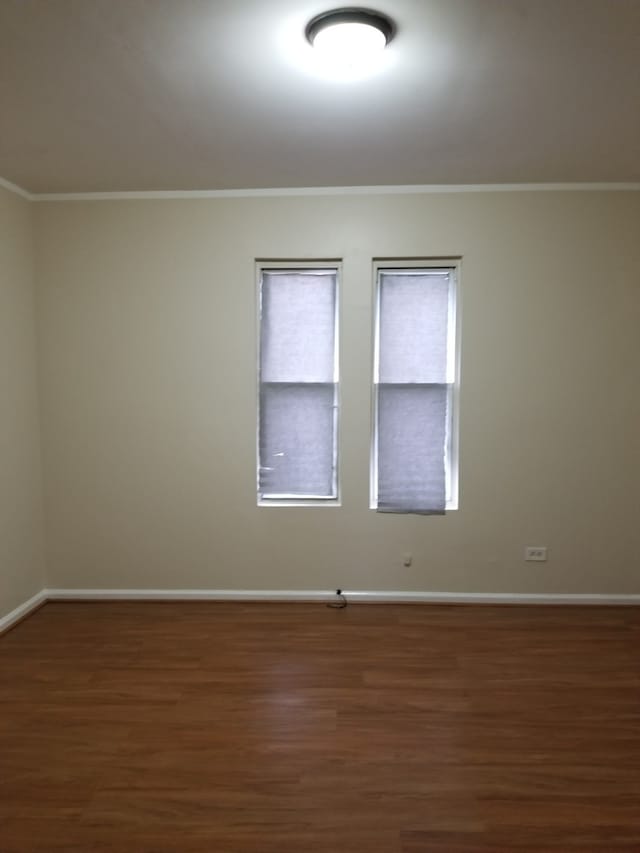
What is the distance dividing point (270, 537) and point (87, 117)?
272 cm

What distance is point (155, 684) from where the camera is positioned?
284 cm

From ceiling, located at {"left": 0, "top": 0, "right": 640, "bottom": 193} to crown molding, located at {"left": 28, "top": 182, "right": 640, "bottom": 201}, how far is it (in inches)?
3.2

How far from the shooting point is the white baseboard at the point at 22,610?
3.46 m

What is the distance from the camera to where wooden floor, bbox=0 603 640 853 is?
1925mm

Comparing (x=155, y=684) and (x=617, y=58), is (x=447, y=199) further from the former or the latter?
(x=155, y=684)

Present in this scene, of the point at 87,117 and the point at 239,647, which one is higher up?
the point at 87,117

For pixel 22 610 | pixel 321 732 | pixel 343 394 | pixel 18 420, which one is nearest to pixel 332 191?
pixel 343 394

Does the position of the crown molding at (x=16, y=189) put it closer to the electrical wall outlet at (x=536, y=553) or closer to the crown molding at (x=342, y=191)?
the crown molding at (x=342, y=191)

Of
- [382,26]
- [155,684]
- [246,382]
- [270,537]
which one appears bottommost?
[155,684]

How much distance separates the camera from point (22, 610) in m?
3.64

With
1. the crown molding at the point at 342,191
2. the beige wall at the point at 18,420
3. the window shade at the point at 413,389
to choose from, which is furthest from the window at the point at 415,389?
the beige wall at the point at 18,420

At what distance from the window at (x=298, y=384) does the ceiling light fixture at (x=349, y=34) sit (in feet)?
5.69

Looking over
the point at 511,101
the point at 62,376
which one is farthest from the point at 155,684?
the point at 511,101

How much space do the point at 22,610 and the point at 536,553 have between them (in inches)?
Result: 140
